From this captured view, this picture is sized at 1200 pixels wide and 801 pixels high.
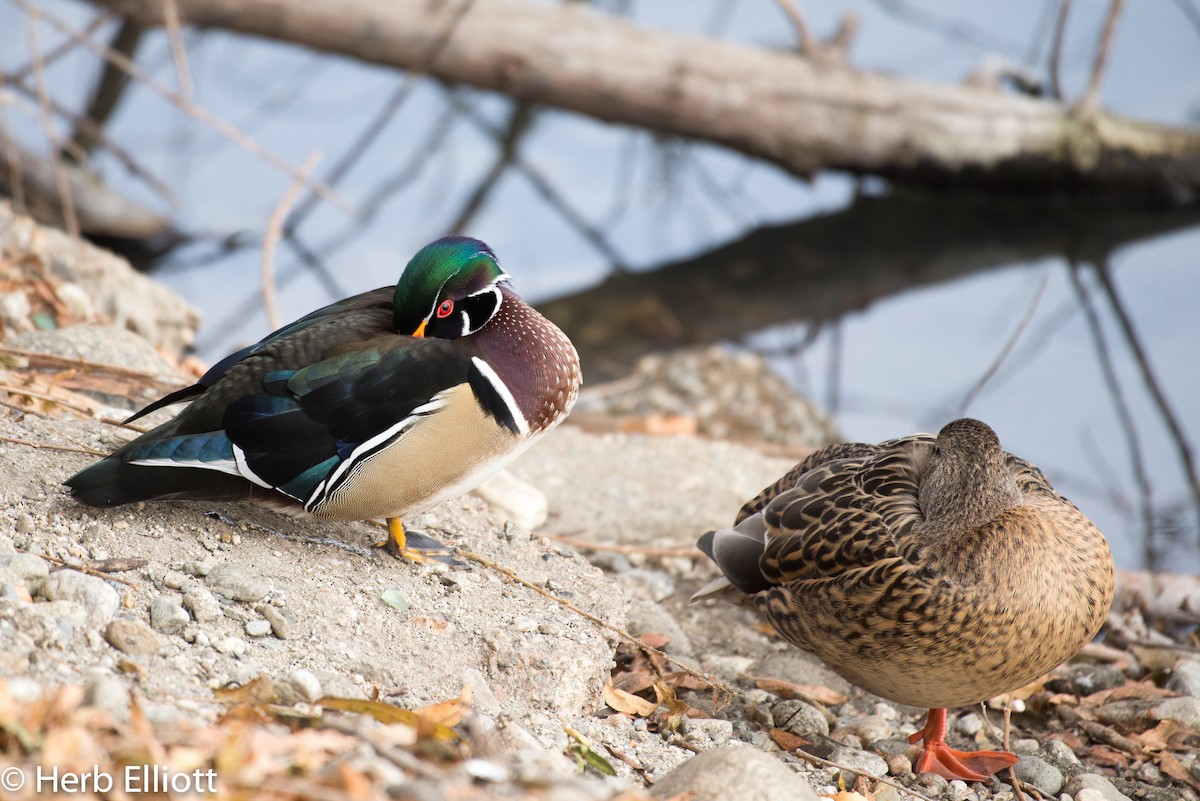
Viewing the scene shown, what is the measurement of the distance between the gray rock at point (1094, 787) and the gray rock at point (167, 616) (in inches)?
87.3

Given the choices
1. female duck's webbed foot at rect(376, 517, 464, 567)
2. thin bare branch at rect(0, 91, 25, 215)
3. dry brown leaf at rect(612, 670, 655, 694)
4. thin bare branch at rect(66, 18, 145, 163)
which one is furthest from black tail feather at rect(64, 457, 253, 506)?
thin bare branch at rect(66, 18, 145, 163)

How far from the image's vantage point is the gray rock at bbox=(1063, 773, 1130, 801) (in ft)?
10.1

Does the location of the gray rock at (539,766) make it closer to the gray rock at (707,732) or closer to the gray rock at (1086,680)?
the gray rock at (707,732)

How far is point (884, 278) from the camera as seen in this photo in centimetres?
819

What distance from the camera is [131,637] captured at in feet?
7.95

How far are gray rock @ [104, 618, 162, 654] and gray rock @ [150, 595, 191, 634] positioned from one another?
0.08 meters

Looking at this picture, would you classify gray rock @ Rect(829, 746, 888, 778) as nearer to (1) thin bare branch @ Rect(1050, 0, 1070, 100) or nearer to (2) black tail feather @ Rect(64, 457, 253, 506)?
(2) black tail feather @ Rect(64, 457, 253, 506)

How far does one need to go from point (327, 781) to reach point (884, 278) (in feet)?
22.5

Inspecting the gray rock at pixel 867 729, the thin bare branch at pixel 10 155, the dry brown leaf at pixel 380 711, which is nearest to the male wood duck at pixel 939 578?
the gray rock at pixel 867 729

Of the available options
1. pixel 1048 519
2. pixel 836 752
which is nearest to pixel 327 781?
pixel 836 752

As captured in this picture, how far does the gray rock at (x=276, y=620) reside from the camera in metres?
2.63

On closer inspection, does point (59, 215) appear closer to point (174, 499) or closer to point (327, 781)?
point (174, 499)

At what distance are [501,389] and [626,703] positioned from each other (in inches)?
33.0

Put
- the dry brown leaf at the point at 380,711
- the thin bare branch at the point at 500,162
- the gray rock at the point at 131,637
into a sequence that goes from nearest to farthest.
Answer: the dry brown leaf at the point at 380,711, the gray rock at the point at 131,637, the thin bare branch at the point at 500,162
